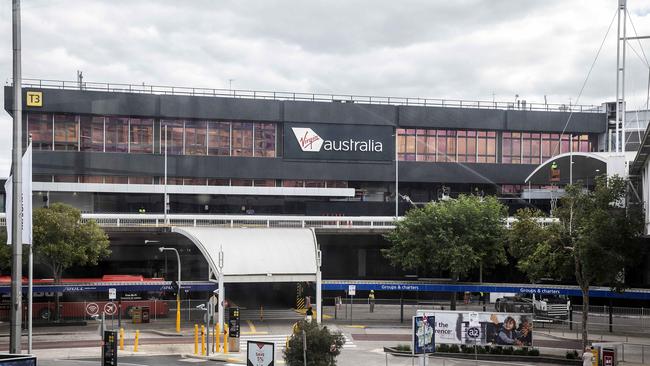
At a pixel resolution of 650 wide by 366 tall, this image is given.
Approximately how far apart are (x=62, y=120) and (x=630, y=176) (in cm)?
5044

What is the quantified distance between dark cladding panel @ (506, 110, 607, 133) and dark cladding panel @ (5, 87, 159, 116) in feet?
121

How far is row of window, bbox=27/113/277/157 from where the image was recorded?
243 ft

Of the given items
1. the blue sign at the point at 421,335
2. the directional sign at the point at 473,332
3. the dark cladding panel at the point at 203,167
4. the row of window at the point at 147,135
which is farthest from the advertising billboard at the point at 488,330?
the dark cladding panel at the point at 203,167

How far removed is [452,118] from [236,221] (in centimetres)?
2951

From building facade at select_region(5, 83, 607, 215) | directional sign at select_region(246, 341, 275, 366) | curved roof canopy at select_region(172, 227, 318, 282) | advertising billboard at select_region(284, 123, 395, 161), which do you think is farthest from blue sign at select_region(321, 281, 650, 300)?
directional sign at select_region(246, 341, 275, 366)

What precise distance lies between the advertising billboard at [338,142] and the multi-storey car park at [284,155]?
0.33ft

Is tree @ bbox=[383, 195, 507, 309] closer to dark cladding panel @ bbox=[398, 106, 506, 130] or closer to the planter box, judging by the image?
the planter box

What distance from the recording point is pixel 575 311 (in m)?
59.5

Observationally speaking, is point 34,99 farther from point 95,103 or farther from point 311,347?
point 311,347

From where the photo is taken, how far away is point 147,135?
251 ft

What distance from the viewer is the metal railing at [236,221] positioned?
198ft

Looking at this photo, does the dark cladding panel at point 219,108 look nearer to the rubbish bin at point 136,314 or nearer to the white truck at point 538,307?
the rubbish bin at point 136,314

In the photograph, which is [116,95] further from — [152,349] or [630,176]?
[630,176]

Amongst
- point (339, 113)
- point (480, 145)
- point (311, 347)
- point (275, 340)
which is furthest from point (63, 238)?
point (480, 145)
